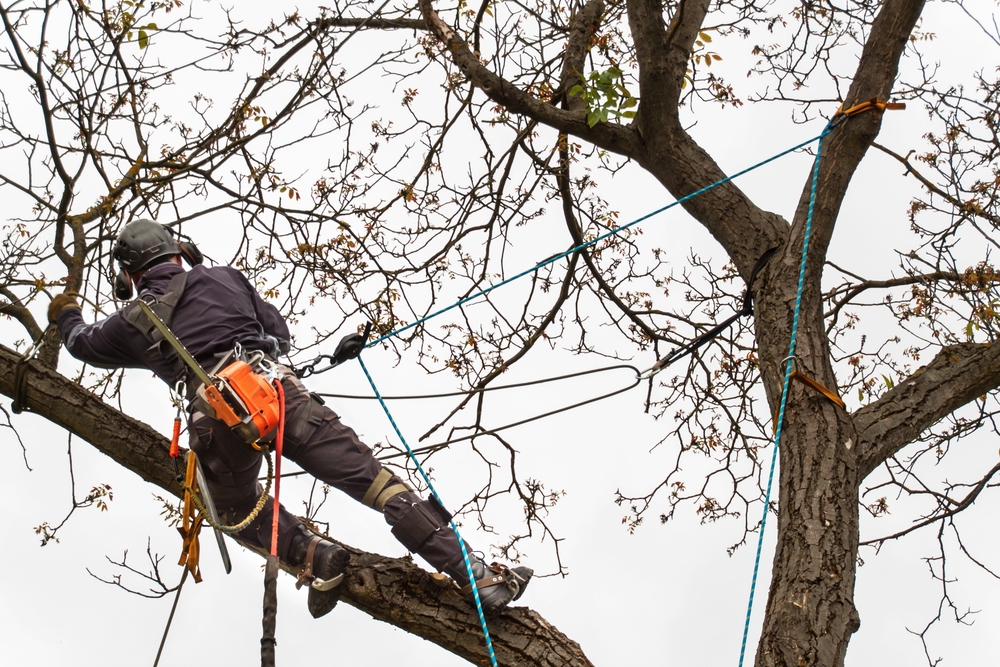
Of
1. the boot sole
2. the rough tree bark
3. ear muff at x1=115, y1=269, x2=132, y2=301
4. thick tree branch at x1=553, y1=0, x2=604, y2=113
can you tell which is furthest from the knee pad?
thick tree branch at x1=553, y1=0, x2=604, y2=113

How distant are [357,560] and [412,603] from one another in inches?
11.2

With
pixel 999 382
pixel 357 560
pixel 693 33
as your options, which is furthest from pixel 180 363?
pixel 999 382

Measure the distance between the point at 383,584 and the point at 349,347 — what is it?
2.97ft

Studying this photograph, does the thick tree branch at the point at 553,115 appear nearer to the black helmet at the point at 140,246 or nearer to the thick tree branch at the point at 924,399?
the thick tree branch at the point at 924,399

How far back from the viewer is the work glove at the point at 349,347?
3.52m

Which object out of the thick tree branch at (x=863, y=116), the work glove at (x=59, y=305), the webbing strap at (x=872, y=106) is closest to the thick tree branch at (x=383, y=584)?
the work glove at (x=59, y=305)

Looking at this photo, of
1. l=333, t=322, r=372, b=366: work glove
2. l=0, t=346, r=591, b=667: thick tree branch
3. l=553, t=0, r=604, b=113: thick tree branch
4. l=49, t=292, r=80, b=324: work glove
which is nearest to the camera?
l=0, t=346, r=591, b=667: thick tree branch

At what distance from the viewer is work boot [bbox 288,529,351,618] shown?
10.6 ft

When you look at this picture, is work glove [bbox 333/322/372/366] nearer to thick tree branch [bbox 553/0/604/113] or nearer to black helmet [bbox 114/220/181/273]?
black helmet [bbox 114/220/181/273]

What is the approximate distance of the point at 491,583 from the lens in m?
3.13

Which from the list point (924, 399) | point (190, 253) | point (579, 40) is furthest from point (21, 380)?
point (924, 399)

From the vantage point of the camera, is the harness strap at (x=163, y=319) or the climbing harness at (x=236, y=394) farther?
the harness strap at (x=163, y=319)

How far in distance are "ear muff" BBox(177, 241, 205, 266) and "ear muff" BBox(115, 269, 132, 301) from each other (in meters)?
0.25

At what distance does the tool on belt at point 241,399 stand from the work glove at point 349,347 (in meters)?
0.38
